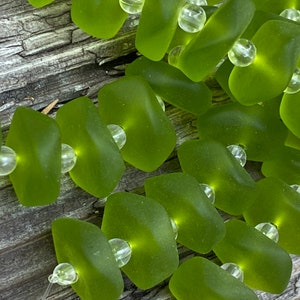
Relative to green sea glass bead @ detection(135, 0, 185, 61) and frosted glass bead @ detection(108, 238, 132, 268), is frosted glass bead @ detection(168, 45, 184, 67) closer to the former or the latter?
green sea glass bead @ detection(135, 0, 185, 61)

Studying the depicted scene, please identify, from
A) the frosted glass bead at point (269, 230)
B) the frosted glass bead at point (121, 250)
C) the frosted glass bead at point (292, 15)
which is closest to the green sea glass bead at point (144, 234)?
the frosted glass bead at point (121, 250)

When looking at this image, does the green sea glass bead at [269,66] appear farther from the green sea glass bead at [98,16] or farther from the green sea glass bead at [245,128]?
the green sea glass bead at [98,16]

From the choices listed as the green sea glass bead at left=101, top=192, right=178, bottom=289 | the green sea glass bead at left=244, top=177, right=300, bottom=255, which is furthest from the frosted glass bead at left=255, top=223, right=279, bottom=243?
the green sea glass bead at left=101, top=192, right=178, bottom=289

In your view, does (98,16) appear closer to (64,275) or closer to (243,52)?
(243,52)

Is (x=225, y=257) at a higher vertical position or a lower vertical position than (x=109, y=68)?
lower

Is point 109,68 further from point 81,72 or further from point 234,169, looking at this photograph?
point 234,169

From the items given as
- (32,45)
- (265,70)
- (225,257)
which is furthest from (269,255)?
(32,45)

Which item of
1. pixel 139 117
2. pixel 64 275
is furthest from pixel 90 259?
pixel 139 117
